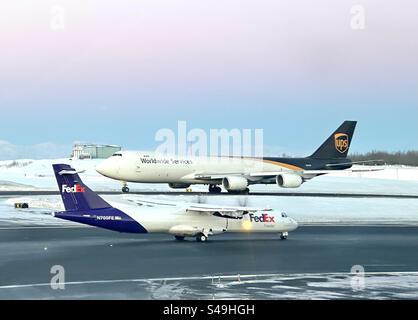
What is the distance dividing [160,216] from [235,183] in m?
35.2

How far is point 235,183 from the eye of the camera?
7238cm

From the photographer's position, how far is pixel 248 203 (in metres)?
63.3

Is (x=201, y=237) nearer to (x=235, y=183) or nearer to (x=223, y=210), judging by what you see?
(x=223, y=210)

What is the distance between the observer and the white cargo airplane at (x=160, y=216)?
119ft

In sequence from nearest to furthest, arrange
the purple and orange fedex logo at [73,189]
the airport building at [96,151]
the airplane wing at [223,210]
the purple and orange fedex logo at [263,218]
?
the purple and orange fedex logo at [73,189] → the airplane wing at [223,210] → the purple and orange fedex logo at [263,218] → the airport building at [96,151]

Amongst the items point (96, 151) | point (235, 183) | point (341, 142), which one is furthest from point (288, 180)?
point (96, 151)

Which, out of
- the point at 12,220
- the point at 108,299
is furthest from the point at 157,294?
the point at 12,220

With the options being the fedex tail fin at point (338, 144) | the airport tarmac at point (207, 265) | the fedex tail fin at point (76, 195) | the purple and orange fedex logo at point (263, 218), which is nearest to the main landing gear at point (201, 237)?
the airport tarmac at point (207, 265)

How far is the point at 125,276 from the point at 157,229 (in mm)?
11382

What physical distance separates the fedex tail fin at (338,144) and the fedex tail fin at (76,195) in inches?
2022

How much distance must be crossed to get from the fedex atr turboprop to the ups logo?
2358 millimetres

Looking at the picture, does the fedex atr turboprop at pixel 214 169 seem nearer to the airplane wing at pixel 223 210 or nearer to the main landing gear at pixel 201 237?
the main landing gear at pixel 201 237

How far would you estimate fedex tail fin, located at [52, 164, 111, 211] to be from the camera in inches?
1449
